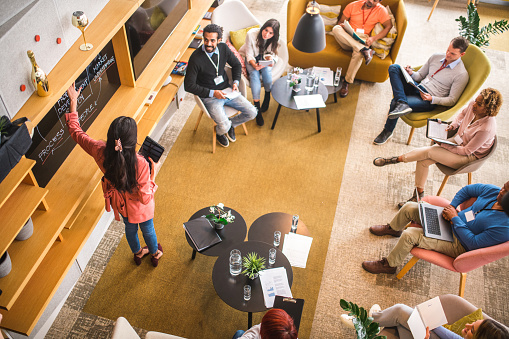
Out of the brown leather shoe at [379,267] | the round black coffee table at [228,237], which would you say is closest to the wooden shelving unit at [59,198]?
the round black coffee table at [228,237]

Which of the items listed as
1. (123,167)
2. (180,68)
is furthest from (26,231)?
(180,68)

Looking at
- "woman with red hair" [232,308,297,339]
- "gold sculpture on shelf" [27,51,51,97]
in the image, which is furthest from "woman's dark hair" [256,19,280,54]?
"woman with red hair" [232,308,297,339]

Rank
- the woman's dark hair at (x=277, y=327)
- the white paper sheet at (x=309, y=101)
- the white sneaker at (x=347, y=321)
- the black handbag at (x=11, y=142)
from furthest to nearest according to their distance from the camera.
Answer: the white paper sheet at (x=309, y=101) → the white sneaker at (x=347, y=321) → the woman's dark hair at (x=277, y=327) → the black handbag at (x=11, y=142)

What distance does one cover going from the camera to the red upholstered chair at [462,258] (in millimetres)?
3043

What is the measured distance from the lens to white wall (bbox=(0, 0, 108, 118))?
→ 2.28m

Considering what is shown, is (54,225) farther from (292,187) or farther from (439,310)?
(439,310)

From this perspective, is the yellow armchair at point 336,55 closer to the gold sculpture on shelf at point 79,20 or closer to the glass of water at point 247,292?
the gold sculpture on shelf at point 79,20

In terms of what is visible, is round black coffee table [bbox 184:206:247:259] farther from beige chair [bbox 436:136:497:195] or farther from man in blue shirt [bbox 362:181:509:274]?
beige chair [bbox 436:136:497:195]

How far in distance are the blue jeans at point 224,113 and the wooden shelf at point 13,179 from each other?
2245mm

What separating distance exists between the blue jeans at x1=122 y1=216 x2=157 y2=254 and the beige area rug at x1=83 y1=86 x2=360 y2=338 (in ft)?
0.73

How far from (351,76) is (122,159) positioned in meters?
3.65

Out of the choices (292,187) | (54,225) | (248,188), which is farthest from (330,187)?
(54,225)

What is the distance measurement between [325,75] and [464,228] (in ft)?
8.68

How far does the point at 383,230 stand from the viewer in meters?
3.99
